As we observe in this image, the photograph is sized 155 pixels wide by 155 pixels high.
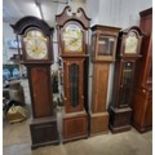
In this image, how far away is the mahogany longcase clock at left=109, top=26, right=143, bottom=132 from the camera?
213 centimetres

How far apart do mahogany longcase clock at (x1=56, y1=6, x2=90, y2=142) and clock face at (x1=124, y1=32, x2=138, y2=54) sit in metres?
0.71

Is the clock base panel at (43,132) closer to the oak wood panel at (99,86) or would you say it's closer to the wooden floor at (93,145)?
the wooden floor at (93,145)

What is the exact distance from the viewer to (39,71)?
74.7 inches

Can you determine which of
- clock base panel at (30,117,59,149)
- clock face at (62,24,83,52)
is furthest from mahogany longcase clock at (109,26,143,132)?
clock base panel at (30,117,59,149)

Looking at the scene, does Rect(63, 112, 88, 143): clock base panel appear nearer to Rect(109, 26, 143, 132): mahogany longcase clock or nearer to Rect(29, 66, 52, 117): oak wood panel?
Rect(29, 66, 52, 117): oak wood panel

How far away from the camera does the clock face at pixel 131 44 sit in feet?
6.96

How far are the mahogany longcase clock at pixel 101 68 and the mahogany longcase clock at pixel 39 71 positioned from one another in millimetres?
677

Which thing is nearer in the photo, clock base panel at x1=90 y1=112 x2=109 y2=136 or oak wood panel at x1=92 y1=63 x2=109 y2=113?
oak wood panel at x1=92 y1=63 x2=109 y2=113

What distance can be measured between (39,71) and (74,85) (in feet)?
1.92

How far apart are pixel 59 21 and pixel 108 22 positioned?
3.63ft

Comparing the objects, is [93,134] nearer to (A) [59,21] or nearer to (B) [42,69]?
(B) [42,69]

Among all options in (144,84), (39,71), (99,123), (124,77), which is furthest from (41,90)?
(144,84)

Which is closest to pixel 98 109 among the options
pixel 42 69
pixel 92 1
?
pixel 42 69

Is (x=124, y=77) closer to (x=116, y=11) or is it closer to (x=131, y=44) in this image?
(x=131, y=44)
